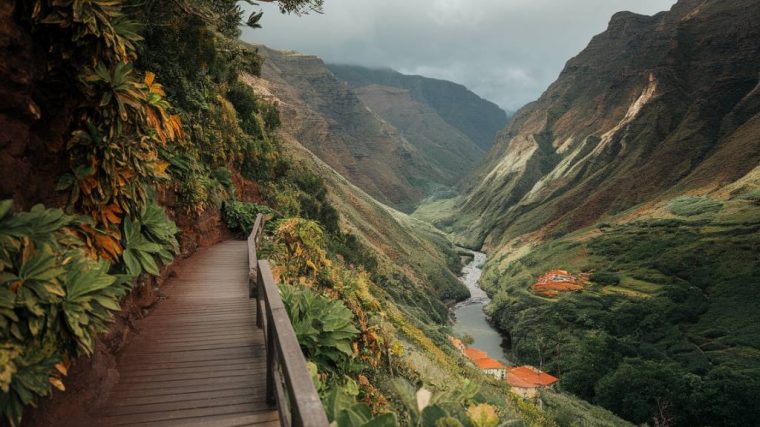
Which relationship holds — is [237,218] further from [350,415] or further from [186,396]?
[350,415]

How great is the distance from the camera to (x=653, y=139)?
100875 mm

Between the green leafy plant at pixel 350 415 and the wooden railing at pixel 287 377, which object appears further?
the green leafy plant at pixel 350 415

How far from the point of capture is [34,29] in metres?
3.85

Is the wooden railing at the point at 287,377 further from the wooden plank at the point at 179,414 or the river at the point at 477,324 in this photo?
the river at the point at 477,324

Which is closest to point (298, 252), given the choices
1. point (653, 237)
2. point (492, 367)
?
point (492, 367)

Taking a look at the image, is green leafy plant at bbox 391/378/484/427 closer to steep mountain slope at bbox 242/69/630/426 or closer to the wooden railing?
the wooden railing

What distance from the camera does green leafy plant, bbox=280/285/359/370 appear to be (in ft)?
19.0

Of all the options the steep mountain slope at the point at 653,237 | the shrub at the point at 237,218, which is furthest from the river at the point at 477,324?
the shrub at the point at 237,218

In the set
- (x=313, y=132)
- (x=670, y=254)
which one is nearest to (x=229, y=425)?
(x=670, y=254)

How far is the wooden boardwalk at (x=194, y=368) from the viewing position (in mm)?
4055

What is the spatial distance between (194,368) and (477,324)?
215ft

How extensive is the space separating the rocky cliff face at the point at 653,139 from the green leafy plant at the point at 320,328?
90.3 metres

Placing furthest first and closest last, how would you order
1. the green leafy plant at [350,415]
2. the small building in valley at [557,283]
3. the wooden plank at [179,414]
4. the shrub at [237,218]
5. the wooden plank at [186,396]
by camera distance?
the small building in valley at [557,283] < the shrub at [237,218] < the wooden plank at [186,396] < the wooden plank at [179,414] < the green leafy plant at [350,415]

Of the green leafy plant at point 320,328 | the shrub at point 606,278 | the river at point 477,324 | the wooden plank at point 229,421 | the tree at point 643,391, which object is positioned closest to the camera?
the wooden plank at point 229,421
